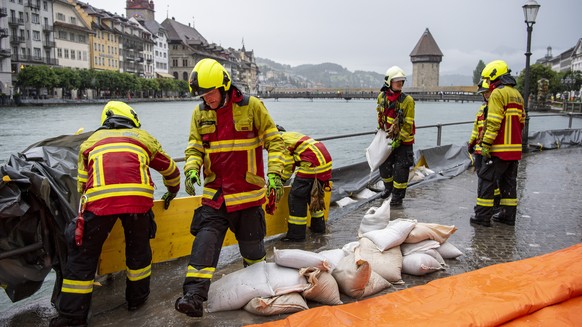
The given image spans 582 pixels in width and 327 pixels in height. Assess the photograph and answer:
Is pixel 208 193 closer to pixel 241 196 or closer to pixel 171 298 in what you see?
pixel 241 196

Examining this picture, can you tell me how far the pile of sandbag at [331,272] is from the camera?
3441 millimetres

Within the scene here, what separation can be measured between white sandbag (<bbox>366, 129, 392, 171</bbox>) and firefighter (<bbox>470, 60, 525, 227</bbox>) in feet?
4.22

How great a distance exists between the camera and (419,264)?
4.06 meters

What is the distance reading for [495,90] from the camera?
534 centimetres

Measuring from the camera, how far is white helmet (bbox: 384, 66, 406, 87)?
6242 mm

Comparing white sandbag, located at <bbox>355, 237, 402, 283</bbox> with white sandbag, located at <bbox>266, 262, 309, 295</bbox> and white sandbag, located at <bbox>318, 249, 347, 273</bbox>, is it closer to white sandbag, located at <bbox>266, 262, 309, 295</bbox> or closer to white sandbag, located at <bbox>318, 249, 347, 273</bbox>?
white sandbag, located at <bbox>318, 249, 347, 273</bbox>

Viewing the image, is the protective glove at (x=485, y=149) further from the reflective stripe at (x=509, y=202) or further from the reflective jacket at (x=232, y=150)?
the reflective jacket at (x=232, y=150)

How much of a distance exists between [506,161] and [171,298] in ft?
12.5

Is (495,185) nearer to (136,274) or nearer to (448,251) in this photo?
(448,251)

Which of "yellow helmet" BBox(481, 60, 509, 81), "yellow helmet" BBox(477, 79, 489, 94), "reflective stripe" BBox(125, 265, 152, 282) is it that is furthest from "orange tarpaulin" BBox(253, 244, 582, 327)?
"yellow helmet" BBox(477, 79, 489, 94)

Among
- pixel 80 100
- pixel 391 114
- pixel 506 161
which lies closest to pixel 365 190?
pixel 391 114

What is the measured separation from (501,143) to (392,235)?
1978mm

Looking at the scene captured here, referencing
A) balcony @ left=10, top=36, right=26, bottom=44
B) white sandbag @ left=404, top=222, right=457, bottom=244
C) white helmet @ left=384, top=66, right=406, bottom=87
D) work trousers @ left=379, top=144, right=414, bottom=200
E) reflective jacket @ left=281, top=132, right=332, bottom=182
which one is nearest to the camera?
white sandbag @ left=404, top=222, right=457, bottom=244

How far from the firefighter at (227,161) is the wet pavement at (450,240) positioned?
0.57 m
